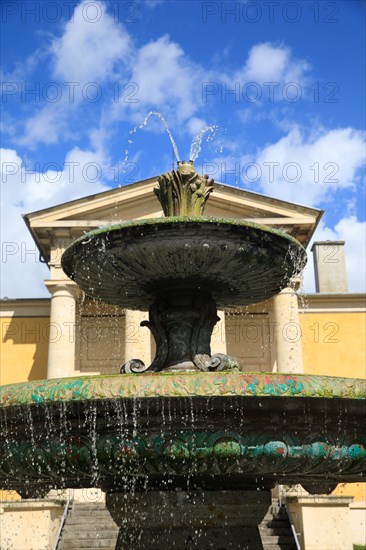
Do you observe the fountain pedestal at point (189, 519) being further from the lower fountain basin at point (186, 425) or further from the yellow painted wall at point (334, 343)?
the yellow painted wall at point (334, 343)

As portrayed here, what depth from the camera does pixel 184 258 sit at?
611 cm

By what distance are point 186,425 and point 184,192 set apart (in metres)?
2.79

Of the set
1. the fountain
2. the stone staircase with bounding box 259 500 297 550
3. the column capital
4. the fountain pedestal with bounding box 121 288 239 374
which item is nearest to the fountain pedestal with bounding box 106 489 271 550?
the fountain

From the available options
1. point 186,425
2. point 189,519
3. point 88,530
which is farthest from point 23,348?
point 186,425

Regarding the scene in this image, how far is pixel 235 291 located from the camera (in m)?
6.98

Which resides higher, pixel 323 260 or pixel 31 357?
pixel 323 260

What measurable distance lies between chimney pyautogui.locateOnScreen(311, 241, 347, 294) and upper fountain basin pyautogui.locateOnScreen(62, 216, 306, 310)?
2376 cm

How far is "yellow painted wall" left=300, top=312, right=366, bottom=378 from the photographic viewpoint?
27.3 meters

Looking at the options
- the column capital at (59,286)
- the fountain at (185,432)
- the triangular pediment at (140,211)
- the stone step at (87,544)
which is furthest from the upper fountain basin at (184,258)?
the triangular pediment at (140,211)

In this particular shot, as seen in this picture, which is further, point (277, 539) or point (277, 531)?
point (277, 531)

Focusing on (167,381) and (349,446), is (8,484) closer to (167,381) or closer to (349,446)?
(167,381)

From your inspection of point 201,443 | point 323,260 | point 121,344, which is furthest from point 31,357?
point 201,443

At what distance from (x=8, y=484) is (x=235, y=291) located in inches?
106

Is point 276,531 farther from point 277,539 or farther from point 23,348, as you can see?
point 23,348
